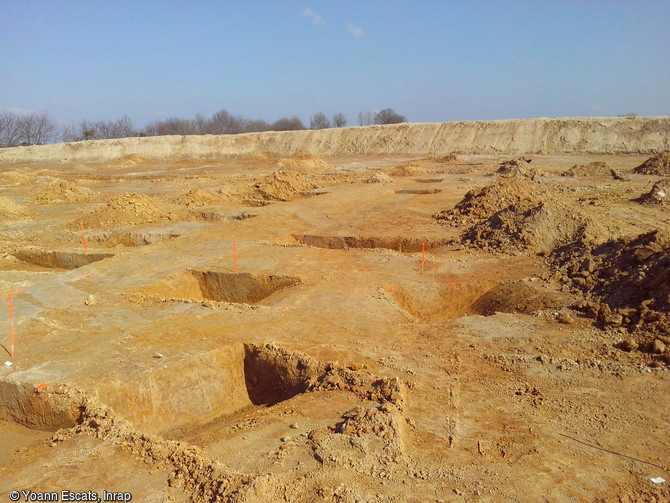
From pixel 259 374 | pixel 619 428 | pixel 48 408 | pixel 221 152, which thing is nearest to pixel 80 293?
pixel 48 408

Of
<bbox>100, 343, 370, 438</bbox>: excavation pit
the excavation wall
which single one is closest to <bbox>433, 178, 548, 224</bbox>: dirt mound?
<bbox>100, 343, 370, 438</bbox>: excavation pit

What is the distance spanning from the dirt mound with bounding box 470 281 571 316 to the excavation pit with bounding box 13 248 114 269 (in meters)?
8.83

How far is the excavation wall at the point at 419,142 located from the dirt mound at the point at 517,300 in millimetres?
29737

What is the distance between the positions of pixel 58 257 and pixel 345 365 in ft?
32.1

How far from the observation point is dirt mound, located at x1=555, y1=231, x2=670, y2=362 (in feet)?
23.4

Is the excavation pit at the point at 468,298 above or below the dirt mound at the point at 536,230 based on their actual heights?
below

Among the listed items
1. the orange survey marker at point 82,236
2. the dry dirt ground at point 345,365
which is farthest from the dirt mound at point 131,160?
the dry dirt ground at point 345,365

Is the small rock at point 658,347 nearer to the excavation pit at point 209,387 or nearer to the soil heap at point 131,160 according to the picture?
the excavation pit at point 209,387

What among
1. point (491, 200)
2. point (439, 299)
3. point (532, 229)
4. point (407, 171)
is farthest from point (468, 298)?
point (407, 171)

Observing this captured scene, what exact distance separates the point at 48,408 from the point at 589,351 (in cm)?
698

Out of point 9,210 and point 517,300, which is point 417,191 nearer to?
point 517,300

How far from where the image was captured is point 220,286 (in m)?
10.8

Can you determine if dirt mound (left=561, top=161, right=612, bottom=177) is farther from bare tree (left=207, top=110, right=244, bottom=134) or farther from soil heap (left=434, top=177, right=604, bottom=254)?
bare tree (left=207, top=110, right=244, bottom=134)

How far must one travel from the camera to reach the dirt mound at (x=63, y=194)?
68.6 ft
